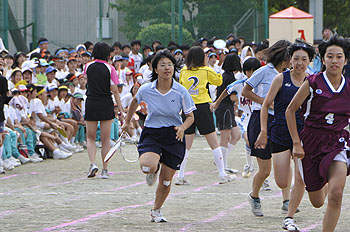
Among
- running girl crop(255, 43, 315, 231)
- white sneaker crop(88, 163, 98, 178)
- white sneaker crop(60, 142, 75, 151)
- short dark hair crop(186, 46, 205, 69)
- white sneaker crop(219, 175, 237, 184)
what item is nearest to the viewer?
running girl crop(255, 43, 315, 231)

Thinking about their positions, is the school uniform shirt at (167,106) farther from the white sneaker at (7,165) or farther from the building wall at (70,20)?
the building wall at (70,20)

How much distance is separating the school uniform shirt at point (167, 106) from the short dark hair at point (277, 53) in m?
1.02

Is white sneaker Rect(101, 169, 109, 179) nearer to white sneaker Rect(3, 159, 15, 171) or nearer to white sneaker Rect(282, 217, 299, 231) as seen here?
white sneaker Rect(3, 159, 15, 171)

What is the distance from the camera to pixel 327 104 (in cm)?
714

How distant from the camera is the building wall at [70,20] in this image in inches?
899

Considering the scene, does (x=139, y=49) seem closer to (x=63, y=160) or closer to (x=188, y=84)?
(x=63, y=160)

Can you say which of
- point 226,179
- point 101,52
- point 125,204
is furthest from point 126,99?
point 125,204

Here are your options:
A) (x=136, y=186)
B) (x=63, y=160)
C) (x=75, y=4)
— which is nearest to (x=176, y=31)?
(x=75, y=4)

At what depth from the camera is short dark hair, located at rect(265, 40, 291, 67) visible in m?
8.91

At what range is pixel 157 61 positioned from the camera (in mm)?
8930

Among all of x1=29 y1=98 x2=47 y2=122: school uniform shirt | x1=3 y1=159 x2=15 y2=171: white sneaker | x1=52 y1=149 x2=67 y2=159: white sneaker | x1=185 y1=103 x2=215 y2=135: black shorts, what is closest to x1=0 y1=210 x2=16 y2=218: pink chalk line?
x1=185 y1=103 x2=215 y2=135: black shorts

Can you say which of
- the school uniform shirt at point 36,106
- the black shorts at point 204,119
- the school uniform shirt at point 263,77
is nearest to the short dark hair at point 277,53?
the school uniform shirt at point 263,77

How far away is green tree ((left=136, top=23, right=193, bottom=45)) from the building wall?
57cm

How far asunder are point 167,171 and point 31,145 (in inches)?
268
